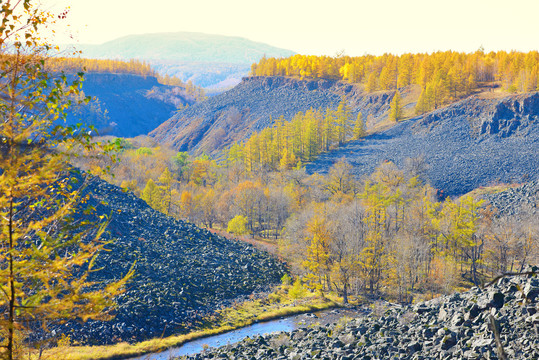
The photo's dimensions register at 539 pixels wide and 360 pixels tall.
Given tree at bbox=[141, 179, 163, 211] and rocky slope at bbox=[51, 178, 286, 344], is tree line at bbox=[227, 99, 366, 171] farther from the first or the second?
rocky slope at bbox=[51, 178, 286, 344]

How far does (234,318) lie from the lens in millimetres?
36531

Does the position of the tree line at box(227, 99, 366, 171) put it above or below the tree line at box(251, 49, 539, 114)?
below

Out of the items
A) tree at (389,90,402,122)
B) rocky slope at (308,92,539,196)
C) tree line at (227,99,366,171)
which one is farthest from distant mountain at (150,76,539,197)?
tree at (389,90,402,122)

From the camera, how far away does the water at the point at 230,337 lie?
97.5ft

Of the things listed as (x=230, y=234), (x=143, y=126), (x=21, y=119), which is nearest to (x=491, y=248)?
(x=230, y=234)

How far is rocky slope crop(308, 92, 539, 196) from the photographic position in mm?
78688

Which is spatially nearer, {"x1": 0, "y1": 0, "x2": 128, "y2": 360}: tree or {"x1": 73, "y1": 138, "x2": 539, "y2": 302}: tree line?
{"x1": 0, "y1": 0, "x2": 128, "y2": 360}: tree

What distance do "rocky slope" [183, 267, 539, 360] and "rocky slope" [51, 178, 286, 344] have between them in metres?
8.93

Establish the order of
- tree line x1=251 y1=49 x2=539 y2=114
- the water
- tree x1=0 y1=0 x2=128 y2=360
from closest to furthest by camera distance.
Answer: tree x1=0 y1=0 x2=128 y2=360 → the water → tree line x1=251 y1=49 x2=539 y2=114

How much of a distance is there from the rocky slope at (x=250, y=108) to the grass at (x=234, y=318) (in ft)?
302

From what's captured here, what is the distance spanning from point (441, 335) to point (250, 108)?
142 m

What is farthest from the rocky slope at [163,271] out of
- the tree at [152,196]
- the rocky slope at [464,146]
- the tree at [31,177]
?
the rocky slope at [464,146]

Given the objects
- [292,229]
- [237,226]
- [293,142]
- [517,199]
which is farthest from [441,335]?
[293,142]

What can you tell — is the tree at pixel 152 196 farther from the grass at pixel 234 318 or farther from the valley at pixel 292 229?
the grass at pixel 234 318
